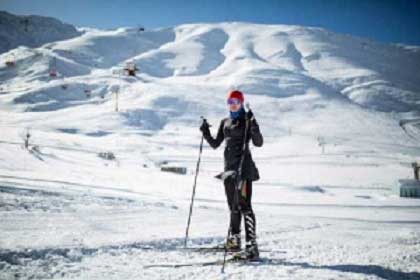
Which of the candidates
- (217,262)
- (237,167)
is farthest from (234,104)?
(217,262)

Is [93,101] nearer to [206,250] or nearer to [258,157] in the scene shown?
[258,157]

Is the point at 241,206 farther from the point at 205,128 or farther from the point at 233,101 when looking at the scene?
the point at 233,101

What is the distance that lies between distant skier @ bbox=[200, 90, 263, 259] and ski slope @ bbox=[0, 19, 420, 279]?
1.61 feet

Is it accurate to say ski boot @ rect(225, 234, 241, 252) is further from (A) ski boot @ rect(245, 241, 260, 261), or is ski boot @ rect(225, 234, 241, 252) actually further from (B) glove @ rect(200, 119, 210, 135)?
(B) glove @ rect(200, 119, 210, 135)

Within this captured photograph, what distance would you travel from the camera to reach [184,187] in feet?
58.0

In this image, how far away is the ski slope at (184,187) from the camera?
4508 mm

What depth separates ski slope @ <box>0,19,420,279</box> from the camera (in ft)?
14.8

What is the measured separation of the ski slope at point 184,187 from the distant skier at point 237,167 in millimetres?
492

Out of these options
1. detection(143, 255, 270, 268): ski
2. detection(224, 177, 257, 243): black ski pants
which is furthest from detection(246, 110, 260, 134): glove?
detection(143, 255, 270, 268): ski

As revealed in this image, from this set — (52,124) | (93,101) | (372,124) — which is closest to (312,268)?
(52,124)

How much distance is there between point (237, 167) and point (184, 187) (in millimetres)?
12540

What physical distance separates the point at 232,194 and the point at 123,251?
164cm

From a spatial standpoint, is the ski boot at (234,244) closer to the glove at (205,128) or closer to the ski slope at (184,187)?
the ski slope at (184,187)

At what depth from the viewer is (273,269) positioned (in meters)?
4.40
